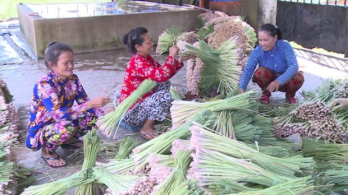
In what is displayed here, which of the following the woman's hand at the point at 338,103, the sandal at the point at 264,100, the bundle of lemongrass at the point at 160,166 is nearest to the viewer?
the bundle of lemongrass at the point at 160,166

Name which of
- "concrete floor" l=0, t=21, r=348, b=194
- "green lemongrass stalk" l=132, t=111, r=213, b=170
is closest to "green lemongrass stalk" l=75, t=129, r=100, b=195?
"green lemongrass stalk" l=132, t=111, r=213, b=170

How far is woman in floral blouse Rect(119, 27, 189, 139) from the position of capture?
304 cm

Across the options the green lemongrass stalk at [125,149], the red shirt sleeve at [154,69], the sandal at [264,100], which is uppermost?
the red shirt sleeve at [154,69]

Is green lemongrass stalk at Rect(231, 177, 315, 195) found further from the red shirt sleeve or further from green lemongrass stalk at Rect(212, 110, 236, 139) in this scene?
the red shirt sleeve

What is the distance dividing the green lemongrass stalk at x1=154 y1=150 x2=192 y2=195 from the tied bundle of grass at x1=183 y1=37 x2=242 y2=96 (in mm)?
1505

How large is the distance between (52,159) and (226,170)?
60.7 inches

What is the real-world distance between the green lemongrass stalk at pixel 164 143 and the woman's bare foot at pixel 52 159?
88cm

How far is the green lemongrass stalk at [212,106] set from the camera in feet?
7.04

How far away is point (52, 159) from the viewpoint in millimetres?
2701

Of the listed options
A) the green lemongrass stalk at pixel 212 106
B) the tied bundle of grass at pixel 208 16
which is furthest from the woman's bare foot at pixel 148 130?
the tied bundle of grass at pixel 208 16

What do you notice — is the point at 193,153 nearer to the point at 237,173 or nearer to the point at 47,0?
the point at 237,173

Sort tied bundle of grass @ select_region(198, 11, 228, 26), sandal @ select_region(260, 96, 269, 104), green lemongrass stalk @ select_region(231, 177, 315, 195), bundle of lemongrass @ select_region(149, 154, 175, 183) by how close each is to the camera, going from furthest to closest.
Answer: tied bundle of grass @ select_region(198, 11, 228, 26) < sandal @ select_region(260, 96, 269, 104) < bundle of lemongrass @ select_region(149, 154, 175, 183) < green lemongrass stalk @ select_region(231, 177, 315, 195)

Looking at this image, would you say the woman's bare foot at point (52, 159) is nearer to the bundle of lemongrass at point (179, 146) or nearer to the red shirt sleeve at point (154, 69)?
the red shirt sleeve at point (154, 69)

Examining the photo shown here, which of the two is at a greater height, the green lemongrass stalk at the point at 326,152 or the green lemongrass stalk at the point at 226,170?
the green lemongrass stalk at the point at 226,170
